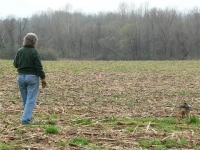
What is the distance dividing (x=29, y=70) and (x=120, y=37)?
77.9m

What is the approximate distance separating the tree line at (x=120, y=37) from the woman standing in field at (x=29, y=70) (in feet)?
224

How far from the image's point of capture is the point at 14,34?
275 feet

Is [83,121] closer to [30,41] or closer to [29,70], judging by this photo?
[29,70]

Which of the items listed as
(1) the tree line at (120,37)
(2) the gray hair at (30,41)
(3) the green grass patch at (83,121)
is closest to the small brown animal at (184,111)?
(3) the green grass patch at (83,121)

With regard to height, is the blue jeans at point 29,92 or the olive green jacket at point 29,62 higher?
the olive green jacket at point 29,62

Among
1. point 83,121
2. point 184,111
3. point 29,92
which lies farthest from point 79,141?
point 184,111

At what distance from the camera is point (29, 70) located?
7832 millimetres

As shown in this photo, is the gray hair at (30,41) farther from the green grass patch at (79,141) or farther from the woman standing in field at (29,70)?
the green grass patch at (79,141)

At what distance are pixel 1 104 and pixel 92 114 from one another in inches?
126

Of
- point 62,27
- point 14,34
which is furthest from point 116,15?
point 14,34

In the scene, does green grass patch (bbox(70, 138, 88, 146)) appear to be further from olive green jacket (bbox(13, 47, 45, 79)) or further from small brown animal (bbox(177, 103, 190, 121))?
small brown animal (bbox(177, 103, 190, 121))

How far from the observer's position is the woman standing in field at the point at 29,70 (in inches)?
305

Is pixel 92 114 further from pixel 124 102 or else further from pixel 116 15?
pixel 116 15

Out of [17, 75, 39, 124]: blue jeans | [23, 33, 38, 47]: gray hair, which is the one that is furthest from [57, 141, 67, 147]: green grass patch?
[23, 33, 38, 47]: gray hair
